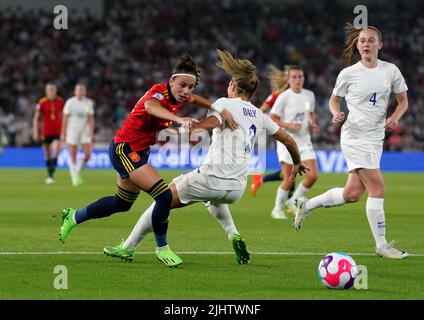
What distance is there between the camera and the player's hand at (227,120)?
30.2ft

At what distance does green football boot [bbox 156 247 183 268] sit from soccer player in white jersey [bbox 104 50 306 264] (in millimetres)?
339

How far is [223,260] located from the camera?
32.3ft

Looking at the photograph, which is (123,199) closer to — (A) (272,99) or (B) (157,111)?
(B) (157,111)

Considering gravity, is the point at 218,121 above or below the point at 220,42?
below

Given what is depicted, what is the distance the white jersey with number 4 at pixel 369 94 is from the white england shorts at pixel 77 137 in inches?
565

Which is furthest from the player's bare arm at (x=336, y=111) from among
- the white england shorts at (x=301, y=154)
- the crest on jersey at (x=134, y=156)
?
the white england shorts at (x=301, y=154)

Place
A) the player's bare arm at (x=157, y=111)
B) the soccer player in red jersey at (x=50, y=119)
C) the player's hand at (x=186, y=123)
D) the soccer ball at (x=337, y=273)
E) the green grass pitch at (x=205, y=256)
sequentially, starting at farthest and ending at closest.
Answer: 1. the soccer player in red jersey at (x=50, y=119)
2. the player's bare arm at (x=157, y=111)
3. the player's hand at (x=186, y=123)
4. the soccer ball at (x=337, y=273)
5. the green grass pitch at (x=205, y=256)

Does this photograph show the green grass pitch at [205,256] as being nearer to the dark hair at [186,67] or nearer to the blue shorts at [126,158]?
the blue shorts at [126,158]

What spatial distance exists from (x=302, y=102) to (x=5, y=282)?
30.2 ft

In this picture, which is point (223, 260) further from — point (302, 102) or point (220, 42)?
point (220, 42)

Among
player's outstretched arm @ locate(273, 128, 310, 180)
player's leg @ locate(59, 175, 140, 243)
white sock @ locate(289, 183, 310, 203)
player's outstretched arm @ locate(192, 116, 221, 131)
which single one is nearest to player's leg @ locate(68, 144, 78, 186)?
white sock @ locate(289, 183, 310, 203)

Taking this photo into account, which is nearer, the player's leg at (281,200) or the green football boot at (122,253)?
the green football boot at (122,253)

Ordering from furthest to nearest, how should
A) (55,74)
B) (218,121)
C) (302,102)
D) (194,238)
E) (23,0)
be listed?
(23,0)
(55,74)
(302,102)
(194,238)
(218,121)
